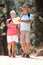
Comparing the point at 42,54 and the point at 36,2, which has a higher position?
the point at 36,2

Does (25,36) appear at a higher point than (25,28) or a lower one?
lower

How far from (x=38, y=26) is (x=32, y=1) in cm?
99

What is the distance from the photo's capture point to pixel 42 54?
10297 mm

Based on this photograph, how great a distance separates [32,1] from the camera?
11.0 metres

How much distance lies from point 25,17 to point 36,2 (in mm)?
3668

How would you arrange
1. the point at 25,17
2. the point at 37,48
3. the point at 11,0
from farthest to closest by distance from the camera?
1. the point at 37,48
2. the point at 11,0
3. the point at 25,17

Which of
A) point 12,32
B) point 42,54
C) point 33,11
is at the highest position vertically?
point 33,11

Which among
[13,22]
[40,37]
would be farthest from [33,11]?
[13,22]

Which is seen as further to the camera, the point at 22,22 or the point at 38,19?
the point at 38,19

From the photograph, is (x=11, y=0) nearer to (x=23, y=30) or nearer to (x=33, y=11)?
(x=33, y=11)

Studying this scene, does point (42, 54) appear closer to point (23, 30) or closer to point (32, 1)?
point (32, 1)

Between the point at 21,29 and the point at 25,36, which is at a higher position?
the point at 21,29

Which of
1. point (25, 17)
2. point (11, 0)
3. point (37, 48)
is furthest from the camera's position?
point (37, 48)

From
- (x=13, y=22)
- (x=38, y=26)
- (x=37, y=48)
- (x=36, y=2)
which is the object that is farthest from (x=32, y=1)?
(x=13, y=22)
